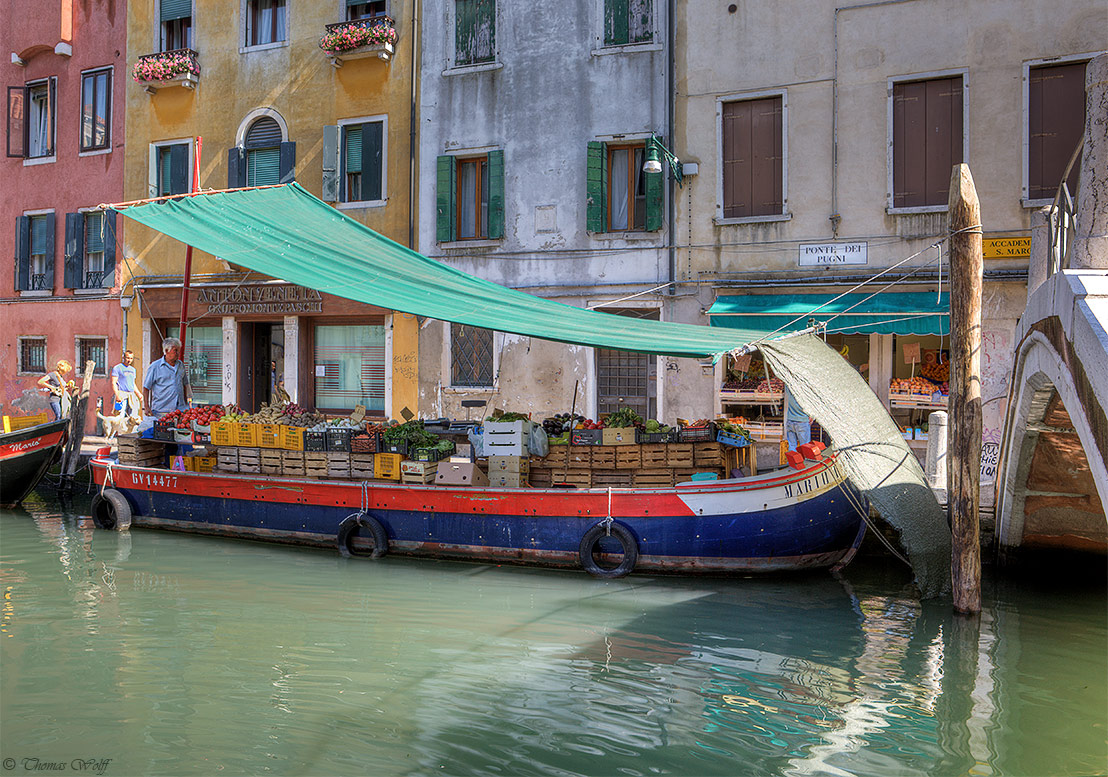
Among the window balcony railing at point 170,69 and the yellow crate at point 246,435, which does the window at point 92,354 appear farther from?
the yellow crate at point 246,435

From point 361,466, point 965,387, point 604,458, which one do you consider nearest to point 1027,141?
point 965,387

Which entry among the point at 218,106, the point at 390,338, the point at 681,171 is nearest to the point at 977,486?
the point at 681,171

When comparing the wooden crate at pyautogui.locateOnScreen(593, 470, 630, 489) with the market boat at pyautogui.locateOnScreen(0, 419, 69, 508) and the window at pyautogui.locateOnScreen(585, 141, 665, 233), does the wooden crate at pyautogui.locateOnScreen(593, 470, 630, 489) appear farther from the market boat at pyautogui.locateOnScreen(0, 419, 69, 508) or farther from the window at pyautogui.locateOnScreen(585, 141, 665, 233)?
the market boat at pyautogui.locateOnScreen(0, 419, 69, 508)

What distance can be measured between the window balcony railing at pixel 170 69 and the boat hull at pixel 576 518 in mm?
9898

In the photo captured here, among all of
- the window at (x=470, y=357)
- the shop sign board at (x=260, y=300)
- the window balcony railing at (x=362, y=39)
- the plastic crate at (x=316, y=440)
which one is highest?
the window balcony railing at (x=362, y=39)

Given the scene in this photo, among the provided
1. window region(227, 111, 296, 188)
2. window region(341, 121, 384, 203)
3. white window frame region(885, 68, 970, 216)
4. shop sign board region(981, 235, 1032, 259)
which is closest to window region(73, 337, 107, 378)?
window region(227, 111, 296, 188)

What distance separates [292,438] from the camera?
9.94 meters

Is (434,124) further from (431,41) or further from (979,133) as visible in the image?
(979,133)

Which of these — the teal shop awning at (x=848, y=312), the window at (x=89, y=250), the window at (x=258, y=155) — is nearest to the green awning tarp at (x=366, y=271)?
the teal shop awning at (x=848, y=312)

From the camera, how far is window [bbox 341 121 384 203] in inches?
610

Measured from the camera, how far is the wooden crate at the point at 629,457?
8891mm

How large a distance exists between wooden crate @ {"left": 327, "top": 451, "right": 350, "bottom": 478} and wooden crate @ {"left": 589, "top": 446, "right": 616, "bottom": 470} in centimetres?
276

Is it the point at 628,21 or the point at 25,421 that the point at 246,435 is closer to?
the point at 25,421
